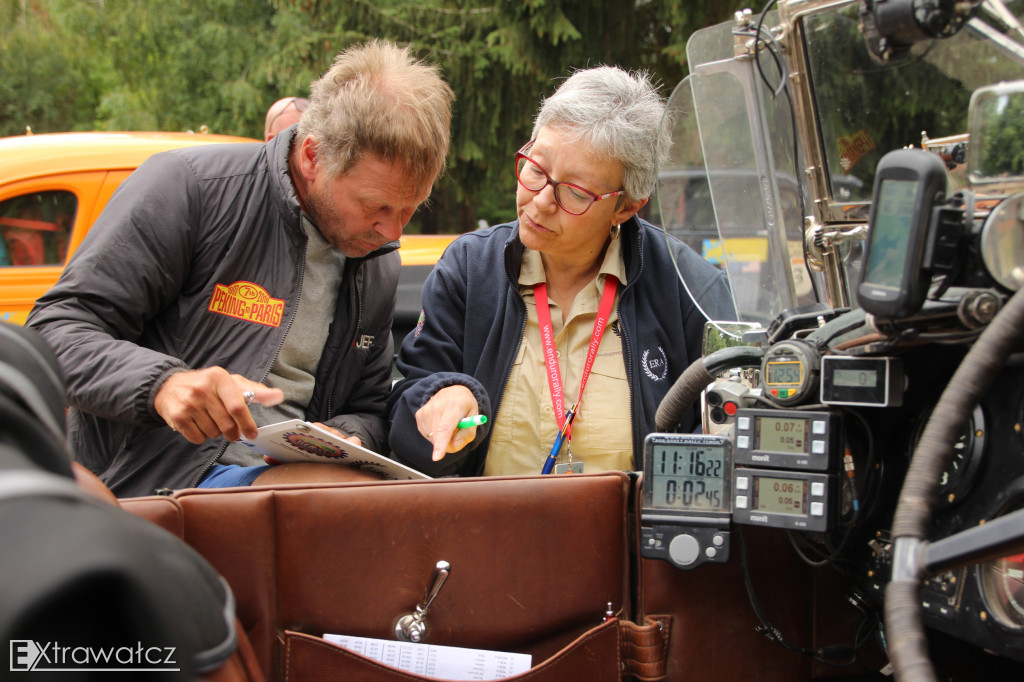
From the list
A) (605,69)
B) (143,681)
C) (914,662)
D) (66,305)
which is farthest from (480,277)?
(143,681)

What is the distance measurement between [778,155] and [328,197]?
109cm

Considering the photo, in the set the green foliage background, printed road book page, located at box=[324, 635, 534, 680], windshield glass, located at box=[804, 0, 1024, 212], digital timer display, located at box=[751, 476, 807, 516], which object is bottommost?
printed road book page, located at box=[324, 635, 534, 680]

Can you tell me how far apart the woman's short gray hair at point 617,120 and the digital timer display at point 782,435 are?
1.10 meters

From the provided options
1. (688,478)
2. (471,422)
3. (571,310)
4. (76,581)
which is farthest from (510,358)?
(76,581)

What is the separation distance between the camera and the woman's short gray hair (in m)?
2.25

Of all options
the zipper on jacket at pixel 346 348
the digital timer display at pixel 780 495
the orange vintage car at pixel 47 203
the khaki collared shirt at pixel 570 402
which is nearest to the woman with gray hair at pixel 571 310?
the khaki collared shirt at pixel 570 402

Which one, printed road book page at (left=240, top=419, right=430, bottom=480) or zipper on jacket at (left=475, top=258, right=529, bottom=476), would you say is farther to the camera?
zipper on jacket at (left=475, top=258, right=529, bottom=476)

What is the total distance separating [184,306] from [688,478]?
4.42 feet

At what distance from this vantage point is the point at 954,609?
3.82 feet

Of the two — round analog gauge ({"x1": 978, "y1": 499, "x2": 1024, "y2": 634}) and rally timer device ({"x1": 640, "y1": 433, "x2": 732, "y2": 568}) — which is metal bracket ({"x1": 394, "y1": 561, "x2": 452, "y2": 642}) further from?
round analog gauge ({"x1": 978, "y1": 499, "x2": 1024, "y2": 634})

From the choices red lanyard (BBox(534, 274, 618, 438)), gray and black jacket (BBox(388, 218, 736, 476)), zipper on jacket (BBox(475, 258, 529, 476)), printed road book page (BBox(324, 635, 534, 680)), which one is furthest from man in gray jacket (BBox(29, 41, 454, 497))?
printed road book page (BBox(324, 635, 534, 680))

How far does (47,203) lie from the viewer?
368 centimetres

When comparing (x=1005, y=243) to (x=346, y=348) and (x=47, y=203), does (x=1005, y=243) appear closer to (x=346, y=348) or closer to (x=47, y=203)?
(x=346, y=348)

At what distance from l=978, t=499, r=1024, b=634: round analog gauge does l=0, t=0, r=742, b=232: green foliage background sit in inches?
180
